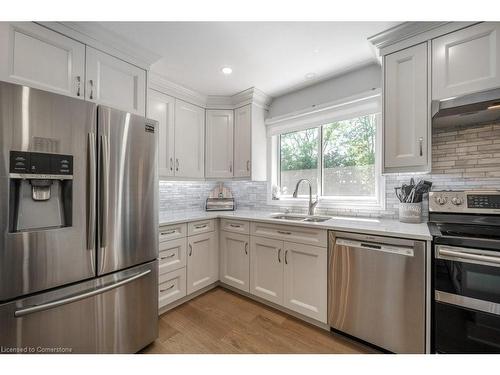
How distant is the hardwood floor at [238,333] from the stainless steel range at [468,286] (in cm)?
56

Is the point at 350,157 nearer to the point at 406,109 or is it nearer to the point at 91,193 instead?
the point at 406,109

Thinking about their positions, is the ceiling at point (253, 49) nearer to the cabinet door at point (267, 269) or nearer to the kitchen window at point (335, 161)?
the kitchen window at point (335, 161)

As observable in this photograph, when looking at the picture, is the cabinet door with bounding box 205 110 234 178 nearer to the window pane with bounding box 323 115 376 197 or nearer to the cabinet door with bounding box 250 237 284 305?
the cabinet door with bounding box 250 237 284 305

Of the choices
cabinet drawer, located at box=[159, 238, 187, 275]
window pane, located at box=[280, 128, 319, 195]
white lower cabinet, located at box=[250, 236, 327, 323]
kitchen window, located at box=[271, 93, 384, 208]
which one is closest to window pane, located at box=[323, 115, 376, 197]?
kitchen window, located at box=[271, 93, 384, 208]

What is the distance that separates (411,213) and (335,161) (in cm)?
94

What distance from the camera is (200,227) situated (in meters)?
2.38

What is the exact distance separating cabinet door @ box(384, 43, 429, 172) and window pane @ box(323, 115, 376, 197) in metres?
0.51

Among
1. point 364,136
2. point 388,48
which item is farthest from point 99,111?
point 364,136

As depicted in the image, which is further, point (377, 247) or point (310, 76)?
point (310, 76)

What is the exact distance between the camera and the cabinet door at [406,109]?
1574 millimetres

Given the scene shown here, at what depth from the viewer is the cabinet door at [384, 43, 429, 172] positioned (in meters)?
1.57

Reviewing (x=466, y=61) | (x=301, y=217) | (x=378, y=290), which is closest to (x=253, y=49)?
(x=466, y=61)

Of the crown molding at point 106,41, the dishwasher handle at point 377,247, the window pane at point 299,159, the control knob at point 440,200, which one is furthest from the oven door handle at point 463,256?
the crown molding at point 106,41
